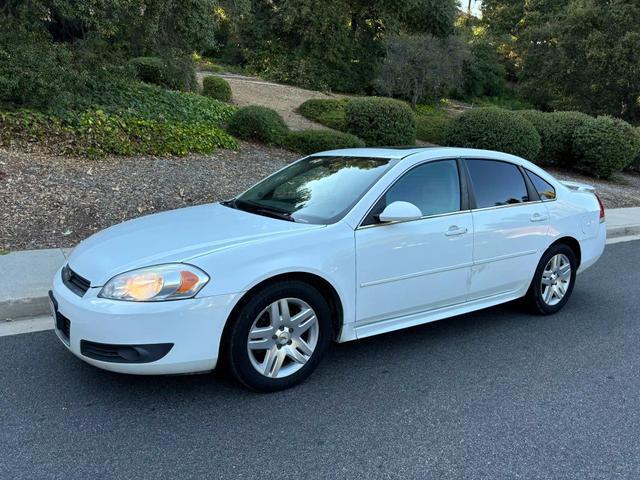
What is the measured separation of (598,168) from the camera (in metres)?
15.1

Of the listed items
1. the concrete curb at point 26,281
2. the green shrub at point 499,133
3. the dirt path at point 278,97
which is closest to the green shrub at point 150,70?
the dirt path at point 278,97

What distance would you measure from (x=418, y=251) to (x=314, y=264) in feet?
2.94

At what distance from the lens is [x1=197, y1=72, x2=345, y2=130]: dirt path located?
17539 millimetres

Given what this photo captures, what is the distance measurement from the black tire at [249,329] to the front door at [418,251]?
32 cm

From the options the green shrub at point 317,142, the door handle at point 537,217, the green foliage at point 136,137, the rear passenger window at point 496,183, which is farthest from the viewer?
the green shrub at point 317,142

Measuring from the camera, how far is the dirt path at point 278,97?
17539mm

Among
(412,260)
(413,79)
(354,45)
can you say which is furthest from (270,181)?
(354,45)

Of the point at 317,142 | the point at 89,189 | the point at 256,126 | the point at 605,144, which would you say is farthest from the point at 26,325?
the point at 605,144

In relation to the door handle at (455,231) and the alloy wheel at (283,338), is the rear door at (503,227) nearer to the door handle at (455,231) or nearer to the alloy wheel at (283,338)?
the door handle at (455,231)

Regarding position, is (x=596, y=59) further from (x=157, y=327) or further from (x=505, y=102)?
(x=157, y=327)

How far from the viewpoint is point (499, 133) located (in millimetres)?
13789

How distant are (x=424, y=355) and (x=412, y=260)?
0.78 meters

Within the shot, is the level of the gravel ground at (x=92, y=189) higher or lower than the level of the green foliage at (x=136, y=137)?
lower

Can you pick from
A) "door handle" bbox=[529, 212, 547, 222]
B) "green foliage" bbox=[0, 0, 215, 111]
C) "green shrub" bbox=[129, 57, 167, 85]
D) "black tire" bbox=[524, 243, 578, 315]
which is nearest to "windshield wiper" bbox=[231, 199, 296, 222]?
"door handle" bbox=[529, 212, 547, 222]
